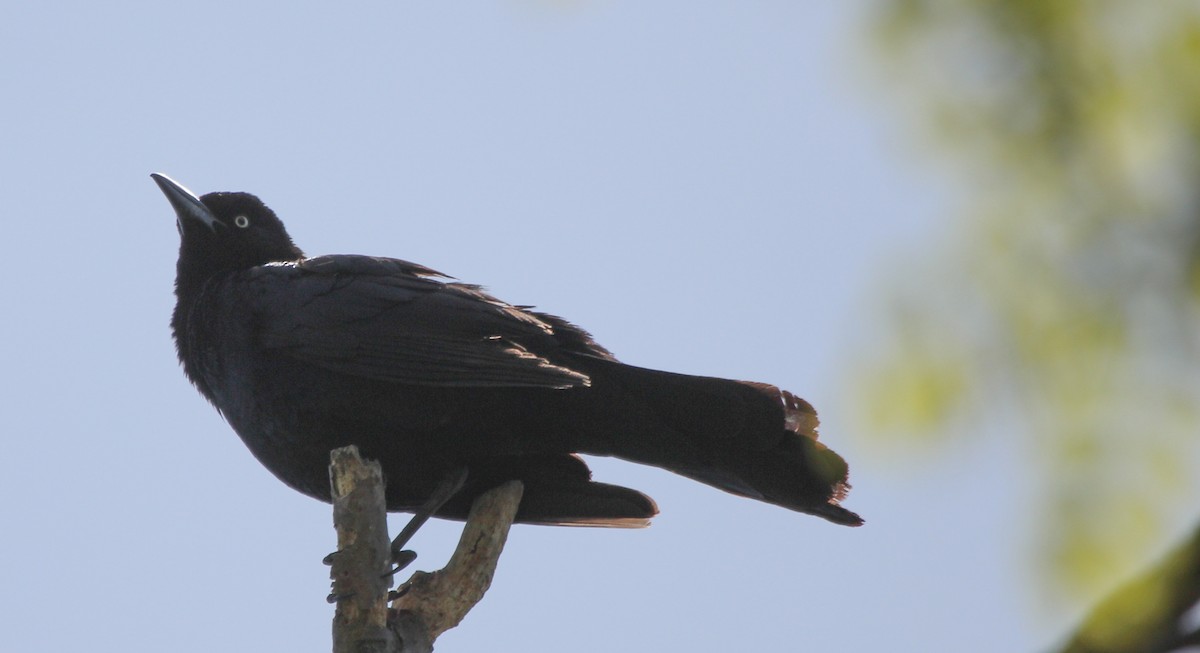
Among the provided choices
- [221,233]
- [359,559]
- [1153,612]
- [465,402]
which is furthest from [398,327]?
[1153,612]

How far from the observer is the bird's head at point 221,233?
6.05m

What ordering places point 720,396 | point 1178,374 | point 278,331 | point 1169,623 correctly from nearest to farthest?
point 1169,623 → point 1178,374 → point 720,396 → point 278,331

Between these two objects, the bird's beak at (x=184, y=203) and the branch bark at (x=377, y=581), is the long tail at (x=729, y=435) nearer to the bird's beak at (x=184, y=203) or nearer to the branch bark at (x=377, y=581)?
the branch bark at (x=377, y=581)

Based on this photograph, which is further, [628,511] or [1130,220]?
[628,511]

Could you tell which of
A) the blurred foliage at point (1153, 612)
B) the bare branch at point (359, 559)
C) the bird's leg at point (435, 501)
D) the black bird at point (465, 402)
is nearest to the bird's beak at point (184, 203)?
the black bird at point (465, 402)

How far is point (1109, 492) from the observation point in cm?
125

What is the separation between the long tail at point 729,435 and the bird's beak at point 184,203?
249cm

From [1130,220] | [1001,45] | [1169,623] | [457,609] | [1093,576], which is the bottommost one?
[1169,623]

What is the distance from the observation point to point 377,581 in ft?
12.4

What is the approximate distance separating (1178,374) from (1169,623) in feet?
0.92

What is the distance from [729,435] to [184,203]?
10.8ft

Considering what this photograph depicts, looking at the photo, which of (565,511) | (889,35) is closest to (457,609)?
(565,511)

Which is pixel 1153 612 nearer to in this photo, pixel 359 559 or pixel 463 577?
pixel 359 559

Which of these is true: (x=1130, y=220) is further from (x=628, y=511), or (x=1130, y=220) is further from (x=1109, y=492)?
(x=628, y=511)
